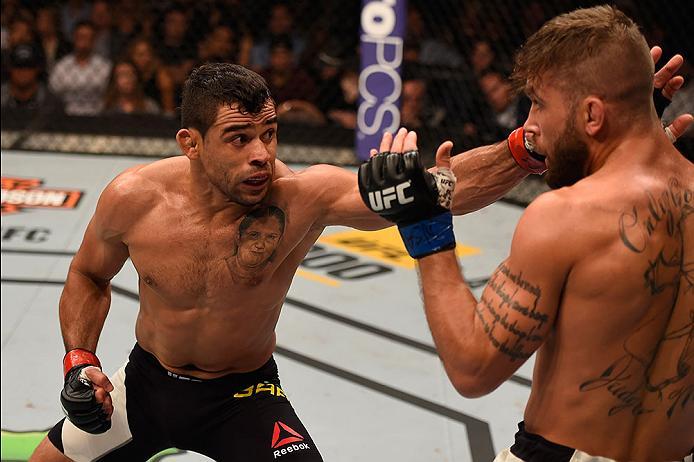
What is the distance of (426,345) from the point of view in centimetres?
393

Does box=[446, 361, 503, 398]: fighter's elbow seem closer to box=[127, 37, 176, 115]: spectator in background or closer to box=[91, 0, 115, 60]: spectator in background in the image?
box=[127, 37, 176, 115]: spectator in background

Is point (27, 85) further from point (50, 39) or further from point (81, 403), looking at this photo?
point (81, 403)

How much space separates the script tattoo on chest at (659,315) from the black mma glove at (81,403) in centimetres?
113

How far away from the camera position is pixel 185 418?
2371 mm

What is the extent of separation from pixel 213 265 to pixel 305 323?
1764 millimetres

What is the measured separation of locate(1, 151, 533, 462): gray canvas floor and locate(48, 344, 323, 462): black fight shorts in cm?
67

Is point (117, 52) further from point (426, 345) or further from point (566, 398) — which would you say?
point (566, 398)

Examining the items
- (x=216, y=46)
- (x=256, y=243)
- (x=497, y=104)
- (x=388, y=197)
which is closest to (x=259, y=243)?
(x=256, y=243)

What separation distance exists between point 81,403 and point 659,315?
129 cm

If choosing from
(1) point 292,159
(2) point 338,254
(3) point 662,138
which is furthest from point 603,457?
(1) point 292,159

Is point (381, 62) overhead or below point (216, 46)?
overhead

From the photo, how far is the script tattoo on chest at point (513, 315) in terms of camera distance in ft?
5.40

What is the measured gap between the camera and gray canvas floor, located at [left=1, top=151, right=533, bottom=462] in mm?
3236

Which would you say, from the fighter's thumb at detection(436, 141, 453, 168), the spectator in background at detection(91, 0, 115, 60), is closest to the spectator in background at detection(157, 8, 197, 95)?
the spectator in background at detection(91, 0, 115, 60)
